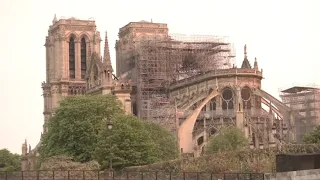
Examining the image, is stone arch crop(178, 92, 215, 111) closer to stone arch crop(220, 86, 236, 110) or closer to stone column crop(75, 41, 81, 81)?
stone arch crop(220, 86, 236, 110)

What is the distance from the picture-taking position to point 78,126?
75.6m

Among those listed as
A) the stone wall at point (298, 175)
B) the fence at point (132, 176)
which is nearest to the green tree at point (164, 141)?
the fence at point (132, 176)

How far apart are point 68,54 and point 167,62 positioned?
851 inches

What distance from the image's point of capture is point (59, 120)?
7850 centimetres

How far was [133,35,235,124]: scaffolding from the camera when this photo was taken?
98562 mm

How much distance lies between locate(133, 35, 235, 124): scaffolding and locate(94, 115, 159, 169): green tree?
25927 mm

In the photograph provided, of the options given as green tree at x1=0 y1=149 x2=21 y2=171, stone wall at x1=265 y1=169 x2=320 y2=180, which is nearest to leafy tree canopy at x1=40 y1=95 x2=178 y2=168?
stone wall at x1=265 y1=169 x2=320 y2=180

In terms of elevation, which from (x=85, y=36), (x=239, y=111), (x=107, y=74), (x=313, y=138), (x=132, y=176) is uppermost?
(x=85, y=36)

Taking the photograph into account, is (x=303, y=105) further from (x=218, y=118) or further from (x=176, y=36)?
(x=176, y=36)

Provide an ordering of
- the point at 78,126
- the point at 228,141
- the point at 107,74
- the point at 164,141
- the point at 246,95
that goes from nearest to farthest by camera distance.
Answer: the point at 228,141 < the point at 78,126 < the point at 164,141 < the point at 246,95 < the point at 107,74

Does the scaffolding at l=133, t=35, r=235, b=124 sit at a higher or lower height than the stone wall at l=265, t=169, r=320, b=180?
higher

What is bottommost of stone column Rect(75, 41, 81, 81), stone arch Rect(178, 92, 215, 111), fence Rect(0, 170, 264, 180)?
fence Rect(0, 170, 264, 180)

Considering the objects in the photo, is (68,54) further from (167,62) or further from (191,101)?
(191,101)

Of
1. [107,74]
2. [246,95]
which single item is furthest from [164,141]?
[107,74]
